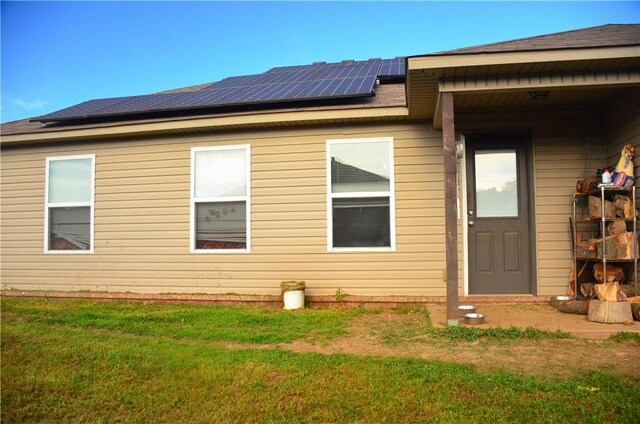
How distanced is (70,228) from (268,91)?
4.02m

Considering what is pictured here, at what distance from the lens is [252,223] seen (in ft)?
22.2

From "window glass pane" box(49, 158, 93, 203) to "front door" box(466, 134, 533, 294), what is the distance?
605 centimetres

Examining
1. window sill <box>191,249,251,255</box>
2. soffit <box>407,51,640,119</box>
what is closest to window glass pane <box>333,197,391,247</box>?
window sill <box>191,249,251,255</box>

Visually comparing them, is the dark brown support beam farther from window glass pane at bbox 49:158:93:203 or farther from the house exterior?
window glass pane at bbox 49:158:93:203

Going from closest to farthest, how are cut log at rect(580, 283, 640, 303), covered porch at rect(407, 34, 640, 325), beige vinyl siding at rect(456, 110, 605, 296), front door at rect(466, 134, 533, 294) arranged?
cut log at rect(580, 283, 640, 303) < covered porch at rect(407, 34, 640, 325) < beige vinyl siding at rect(456, 110, 605, 296) < front door at rect(466, 134, 533, 294)

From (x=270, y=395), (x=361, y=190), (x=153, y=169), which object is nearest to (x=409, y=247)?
(x=361, y=190)

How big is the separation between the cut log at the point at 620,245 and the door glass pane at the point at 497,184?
1.29 metres

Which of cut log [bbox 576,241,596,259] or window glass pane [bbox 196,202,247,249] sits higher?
window glass pane [bbox 196,202,247,249]

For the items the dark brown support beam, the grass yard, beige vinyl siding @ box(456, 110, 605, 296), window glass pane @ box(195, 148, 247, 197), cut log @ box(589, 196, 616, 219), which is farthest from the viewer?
window glass pane @ box(195, 148, 247, 197)

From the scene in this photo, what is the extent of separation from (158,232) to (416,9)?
6.55 meters

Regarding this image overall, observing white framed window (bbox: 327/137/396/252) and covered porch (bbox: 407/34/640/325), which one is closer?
covered porch (bbox: 407/34/640/325)

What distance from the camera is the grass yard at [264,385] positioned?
2.76 meters

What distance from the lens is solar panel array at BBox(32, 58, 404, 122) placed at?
6.81 m

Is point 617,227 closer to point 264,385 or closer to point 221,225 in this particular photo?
point 264,385
